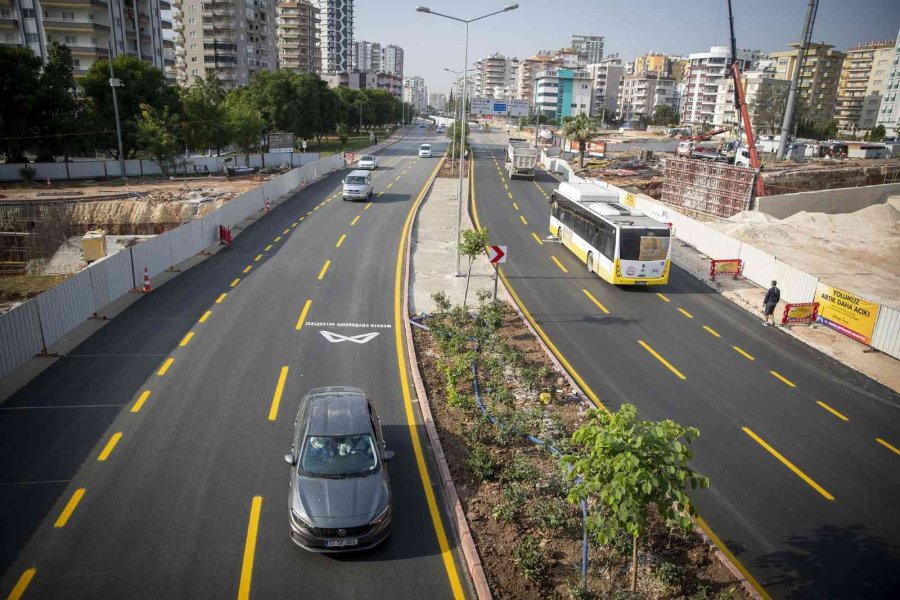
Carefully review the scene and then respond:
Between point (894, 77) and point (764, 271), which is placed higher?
point (894, 77)

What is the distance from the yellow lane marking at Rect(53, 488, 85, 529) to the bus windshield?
2011 cm

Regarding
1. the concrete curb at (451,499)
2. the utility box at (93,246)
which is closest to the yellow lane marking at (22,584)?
the concrete curb at (451,499)

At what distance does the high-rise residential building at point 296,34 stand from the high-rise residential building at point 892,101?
13690cm

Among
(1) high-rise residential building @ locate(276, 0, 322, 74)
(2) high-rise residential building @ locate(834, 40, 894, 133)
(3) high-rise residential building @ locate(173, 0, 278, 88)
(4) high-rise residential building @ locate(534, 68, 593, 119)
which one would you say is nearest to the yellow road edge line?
(3) high-rise residential building @ locate(173, 0, 278, 88)

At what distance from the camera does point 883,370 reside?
1778 centimetres

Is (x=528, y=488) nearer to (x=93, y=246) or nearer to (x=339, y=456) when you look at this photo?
(x=339, y=456)

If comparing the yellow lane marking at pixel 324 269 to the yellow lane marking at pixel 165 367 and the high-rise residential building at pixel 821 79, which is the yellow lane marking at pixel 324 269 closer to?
the yellow lane marking at pixel 165 367

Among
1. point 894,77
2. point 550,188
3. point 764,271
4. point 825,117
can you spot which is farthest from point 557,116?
point 764,271

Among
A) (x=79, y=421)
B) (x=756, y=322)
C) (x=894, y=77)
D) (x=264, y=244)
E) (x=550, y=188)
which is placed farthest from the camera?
(x=894, y=77)

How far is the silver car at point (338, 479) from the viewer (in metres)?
9.04

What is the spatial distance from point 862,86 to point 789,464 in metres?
190

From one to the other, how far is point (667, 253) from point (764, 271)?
5.31m

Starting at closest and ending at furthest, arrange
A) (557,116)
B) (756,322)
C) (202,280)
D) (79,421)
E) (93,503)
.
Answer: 1. (93,503)
2. (79,421)
3. (756,322)
4. (202,280)
5. (557,116)

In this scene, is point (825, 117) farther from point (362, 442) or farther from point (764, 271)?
point (362, 442)
